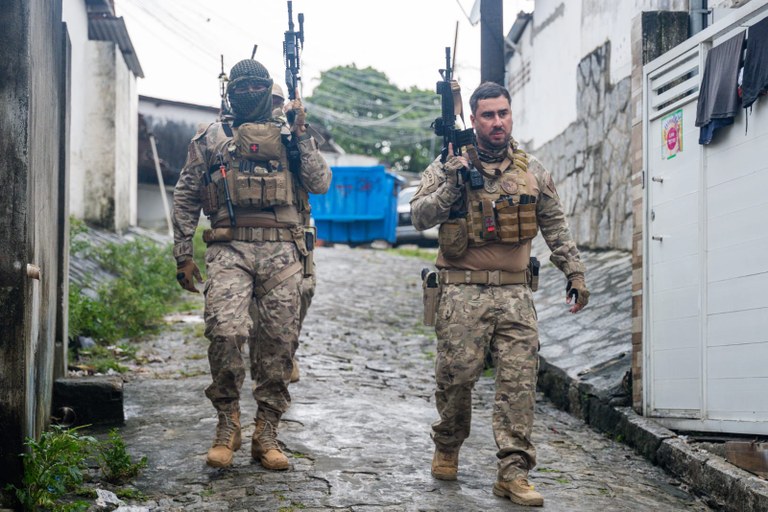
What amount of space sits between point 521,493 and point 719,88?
275 cm

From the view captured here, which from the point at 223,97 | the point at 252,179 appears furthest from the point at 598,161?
the point at 252,179

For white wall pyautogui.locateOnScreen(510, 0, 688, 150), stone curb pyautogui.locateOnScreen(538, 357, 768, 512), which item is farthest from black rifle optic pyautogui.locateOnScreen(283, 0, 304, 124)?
white wall pyautogui.locateOnScreen(510, 0, 688, 150)

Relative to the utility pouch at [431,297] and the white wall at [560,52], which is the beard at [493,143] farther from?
the white wall at [560,52]

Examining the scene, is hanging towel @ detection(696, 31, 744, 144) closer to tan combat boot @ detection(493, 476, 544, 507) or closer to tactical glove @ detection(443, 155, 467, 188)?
tactical glove @ detection(443, 155, 467, 188)

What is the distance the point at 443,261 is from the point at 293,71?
173 cm

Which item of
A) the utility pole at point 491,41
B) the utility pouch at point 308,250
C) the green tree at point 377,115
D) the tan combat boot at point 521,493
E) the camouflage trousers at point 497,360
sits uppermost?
the green tree at point 377,115

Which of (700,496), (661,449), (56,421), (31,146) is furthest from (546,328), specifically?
(31,146)

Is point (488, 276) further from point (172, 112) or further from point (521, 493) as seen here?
point (172, 112)

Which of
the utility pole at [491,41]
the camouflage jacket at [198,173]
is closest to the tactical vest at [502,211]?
the camouflage jacket at [198,173]

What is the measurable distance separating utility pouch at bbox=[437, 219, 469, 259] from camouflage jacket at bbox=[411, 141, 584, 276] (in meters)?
0.05

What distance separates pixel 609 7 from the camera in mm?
11539

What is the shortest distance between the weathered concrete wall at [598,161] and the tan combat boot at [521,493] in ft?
21.5

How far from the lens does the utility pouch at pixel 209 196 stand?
534cm

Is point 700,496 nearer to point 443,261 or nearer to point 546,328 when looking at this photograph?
point 443,261
